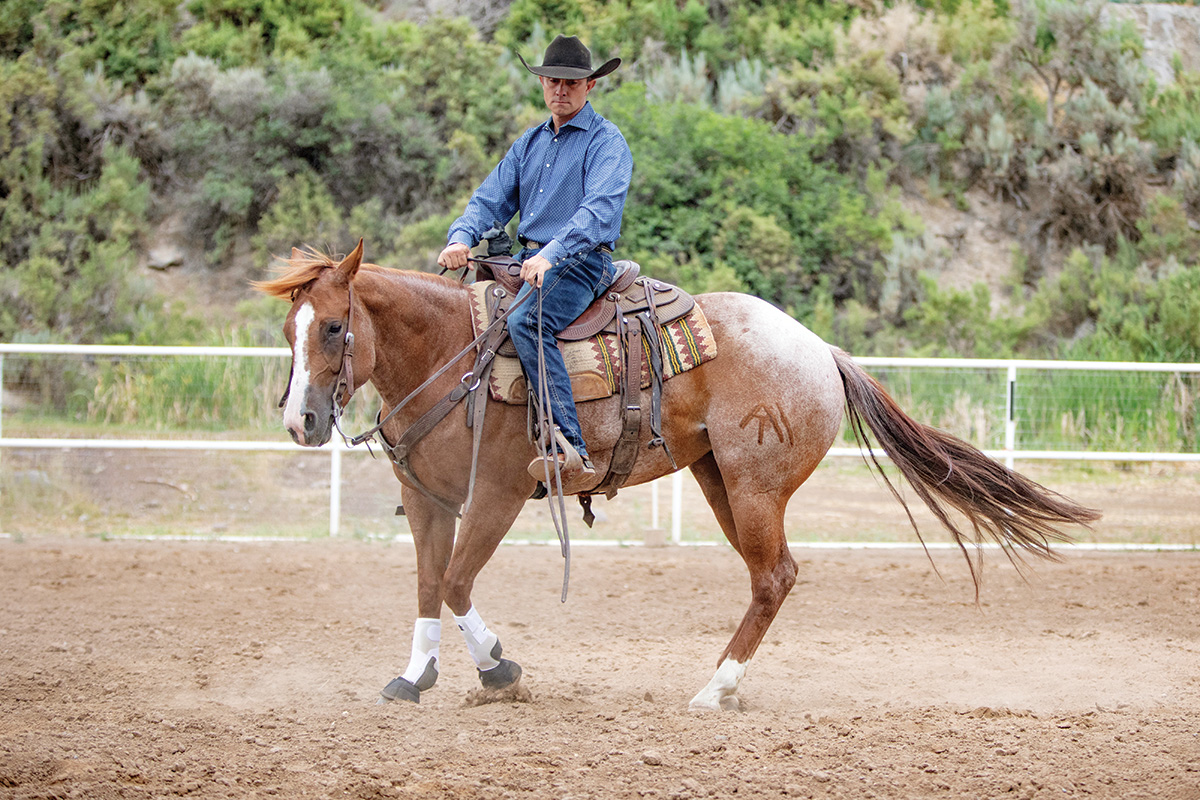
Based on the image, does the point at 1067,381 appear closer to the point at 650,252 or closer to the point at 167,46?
the point at 650,252

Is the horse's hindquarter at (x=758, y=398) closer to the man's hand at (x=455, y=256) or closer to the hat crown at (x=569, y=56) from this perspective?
the man's hand at (x=455, y=256)

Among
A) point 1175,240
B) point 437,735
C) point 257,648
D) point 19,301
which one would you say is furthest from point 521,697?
point 1175,240

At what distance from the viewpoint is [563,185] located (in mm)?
4227

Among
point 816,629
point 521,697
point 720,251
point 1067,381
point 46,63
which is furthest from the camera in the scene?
point 46,63

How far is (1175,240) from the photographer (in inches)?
606

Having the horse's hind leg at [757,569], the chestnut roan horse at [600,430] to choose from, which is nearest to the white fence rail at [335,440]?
the chestnut roan horse at [600,430]

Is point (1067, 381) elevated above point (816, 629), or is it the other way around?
point (1067, 381)

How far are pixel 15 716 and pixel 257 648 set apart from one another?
1.40 metres

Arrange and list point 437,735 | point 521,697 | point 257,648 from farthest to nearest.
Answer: point 257,648 → point 521,697 → point 437,735

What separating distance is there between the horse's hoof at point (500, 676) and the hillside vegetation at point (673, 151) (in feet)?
35.9

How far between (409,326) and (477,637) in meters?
1.34

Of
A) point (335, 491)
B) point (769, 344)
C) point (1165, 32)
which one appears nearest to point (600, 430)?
point (769, 344)

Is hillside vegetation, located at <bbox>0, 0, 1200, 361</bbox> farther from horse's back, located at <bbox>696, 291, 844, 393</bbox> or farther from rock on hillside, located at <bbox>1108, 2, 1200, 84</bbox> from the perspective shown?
horse's back, located at <bbox>696, 291, 844, 393</bbox>

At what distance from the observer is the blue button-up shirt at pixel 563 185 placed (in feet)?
13.3
